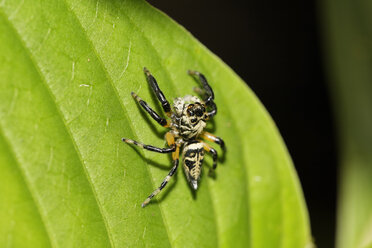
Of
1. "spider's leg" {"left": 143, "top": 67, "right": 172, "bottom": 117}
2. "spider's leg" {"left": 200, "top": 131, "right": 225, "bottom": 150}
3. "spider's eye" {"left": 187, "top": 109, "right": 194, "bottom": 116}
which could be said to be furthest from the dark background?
"spider's leg" {"left": 143, "top": 67, "right": 172, "bottom": 117}

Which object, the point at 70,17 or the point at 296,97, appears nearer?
the point at 70,17

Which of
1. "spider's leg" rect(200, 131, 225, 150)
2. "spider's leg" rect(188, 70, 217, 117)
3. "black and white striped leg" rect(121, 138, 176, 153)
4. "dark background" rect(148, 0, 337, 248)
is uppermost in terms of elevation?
"spider's leg" rect(188, 70, 217, 117)

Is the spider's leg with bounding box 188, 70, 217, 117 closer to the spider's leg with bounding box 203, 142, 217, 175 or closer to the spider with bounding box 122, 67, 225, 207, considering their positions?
the spider with bounding box 122, 67, 225, 207

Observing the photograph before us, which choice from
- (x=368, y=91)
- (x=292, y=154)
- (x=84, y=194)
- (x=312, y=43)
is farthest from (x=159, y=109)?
(x=312, y=43)

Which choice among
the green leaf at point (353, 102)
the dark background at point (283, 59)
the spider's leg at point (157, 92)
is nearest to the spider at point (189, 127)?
the spider's leg at point (157, 92)

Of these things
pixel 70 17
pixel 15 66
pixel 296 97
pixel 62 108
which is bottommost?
pixel 296 97

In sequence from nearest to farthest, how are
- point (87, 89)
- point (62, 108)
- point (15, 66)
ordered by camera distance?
point (15, 66)
point (62, 108)
point (87, 89)

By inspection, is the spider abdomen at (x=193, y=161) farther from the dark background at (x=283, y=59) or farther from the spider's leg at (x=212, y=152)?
the dark background at (x=283, y=59)

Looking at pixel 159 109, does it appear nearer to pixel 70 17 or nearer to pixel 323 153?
pixel 70 17
